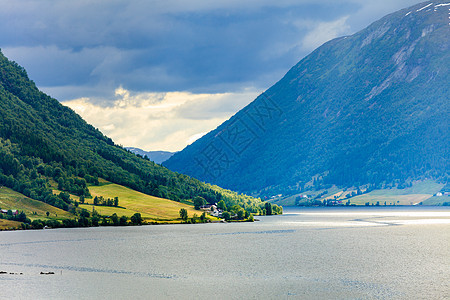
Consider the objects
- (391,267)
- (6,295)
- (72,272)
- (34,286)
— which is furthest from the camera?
(391,267)

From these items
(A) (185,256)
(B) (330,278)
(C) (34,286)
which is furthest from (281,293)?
(A) (185,256)

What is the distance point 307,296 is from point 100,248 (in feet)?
348

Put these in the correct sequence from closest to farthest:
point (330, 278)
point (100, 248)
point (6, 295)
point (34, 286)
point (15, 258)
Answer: point (6, 295) → point (34, 286) → point (330, 278) → point (15, 258) → point (100, 248)

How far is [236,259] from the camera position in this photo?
522ft

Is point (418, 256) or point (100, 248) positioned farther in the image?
point (100, 248)

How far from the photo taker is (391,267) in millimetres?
141875

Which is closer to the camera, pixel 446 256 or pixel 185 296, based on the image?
pixel 185 296

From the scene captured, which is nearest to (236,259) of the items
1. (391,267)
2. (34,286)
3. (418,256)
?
(391,267)

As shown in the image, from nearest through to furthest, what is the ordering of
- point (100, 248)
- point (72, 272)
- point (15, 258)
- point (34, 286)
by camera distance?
point (34, 286) < point (72, 272) < point (15, 258) < point (100, 248)

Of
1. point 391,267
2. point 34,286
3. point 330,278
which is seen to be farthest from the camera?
point 391,267

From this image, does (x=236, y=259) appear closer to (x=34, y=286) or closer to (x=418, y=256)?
(x=418, y=256)

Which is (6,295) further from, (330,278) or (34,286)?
(330,278)

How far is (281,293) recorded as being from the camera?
104188 millimetres

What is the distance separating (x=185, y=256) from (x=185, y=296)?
212ft
